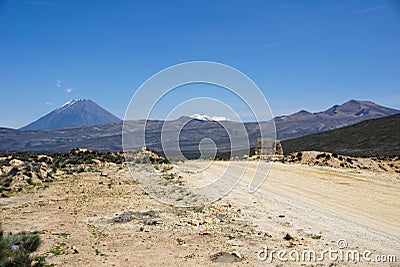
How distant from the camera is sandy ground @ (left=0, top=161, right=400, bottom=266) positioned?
7.80 meters

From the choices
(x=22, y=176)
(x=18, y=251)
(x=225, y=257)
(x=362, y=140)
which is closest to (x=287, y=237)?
(x=225, y=257)

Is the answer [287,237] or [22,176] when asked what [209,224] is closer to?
[287,237]

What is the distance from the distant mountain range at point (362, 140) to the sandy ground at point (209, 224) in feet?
112

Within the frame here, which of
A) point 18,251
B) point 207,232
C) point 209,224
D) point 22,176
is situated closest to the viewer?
point 18,251

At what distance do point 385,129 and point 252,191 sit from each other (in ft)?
157

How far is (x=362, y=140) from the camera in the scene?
56.2 metres

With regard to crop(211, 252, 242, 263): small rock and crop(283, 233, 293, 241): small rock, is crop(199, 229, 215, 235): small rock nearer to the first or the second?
crop(211, 252, 242, 263): small rock

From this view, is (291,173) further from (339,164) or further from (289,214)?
(289,214)

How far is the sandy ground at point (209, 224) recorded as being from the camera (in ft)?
25.6

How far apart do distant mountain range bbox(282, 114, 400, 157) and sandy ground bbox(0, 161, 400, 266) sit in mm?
33990

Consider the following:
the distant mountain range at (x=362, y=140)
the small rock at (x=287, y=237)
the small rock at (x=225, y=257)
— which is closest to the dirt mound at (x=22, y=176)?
the small rock at (x=225, y=257)

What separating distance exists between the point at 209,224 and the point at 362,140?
171ft

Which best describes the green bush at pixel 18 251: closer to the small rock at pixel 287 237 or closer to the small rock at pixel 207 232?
the small rock at pixel 207 232

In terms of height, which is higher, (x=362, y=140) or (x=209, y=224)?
(x=362, y=140)
